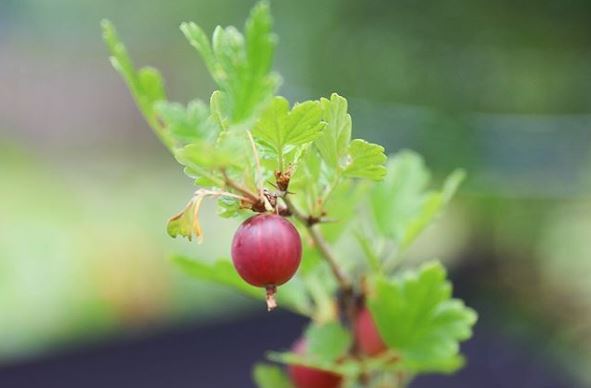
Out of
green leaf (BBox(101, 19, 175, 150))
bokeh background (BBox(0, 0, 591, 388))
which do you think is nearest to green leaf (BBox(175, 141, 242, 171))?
green leaf (BBox(101, 19, 175, 150))

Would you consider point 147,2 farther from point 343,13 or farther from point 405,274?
point 405,274

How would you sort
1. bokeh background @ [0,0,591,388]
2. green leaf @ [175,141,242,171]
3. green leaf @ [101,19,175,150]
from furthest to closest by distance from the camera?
bokeh background @ [0,0,591,388] < green leaf @ [101,19,175,150] < green leaf @ [175,141,242,171]

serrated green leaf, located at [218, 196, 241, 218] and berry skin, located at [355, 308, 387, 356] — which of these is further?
berry skin, located at [355, 308, 387, 356]

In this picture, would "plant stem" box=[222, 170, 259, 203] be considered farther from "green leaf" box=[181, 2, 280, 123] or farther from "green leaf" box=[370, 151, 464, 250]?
"green leaf" box=[370, 151, 464, 250]

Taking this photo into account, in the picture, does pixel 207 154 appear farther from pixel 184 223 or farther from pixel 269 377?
pixel 269 377

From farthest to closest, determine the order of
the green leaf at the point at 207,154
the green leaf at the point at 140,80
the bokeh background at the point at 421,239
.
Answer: the bokeh background at the point at 421,239 < the green leaf at the point at 140,80 < the green leaf at the point at 207,154

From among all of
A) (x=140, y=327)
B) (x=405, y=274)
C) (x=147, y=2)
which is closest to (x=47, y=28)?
(x=147, y=2)

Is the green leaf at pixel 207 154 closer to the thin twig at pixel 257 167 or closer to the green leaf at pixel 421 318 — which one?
the thin twig at pixel 257 167

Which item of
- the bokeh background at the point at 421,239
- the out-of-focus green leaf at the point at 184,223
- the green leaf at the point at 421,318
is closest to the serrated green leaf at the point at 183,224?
the out-of-focus green leaf at the point at 184,223
